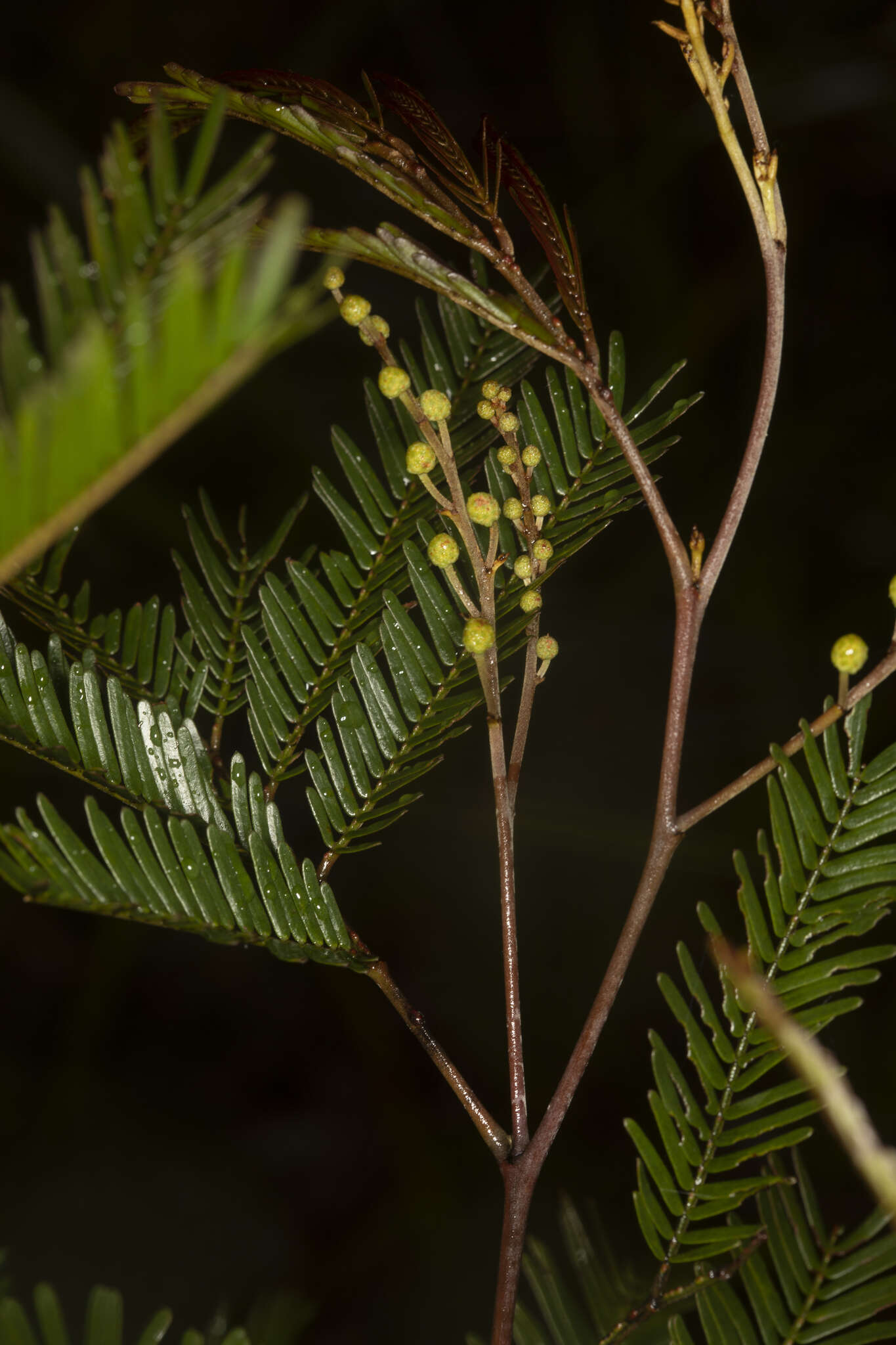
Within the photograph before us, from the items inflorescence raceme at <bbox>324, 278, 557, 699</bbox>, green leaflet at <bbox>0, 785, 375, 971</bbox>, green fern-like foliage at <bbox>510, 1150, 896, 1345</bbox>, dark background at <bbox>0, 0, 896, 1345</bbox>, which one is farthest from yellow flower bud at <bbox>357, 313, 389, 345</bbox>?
dark background at <bbox>0, 0, 896, 1345</bbox>

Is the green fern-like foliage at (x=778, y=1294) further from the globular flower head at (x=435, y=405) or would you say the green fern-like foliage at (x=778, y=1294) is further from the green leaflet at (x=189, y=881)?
the globular flower head at (x=435, y=405)

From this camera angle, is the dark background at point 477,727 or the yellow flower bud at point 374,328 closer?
the yellow flower bud at point 374,328

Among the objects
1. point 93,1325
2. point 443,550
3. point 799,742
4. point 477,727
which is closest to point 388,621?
point 443,550

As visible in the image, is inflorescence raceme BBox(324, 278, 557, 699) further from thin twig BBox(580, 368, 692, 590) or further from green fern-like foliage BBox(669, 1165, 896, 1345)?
green fern-like foliage BBox(669, 1165, 896, 1345)

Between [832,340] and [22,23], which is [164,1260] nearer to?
[832,340]

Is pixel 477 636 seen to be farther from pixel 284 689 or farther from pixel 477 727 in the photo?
pixel 477 727

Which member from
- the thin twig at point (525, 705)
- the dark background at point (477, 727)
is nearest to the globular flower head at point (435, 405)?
the thin twig at point (525, 705)

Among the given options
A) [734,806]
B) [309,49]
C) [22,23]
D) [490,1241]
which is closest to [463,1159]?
[490,1241]
